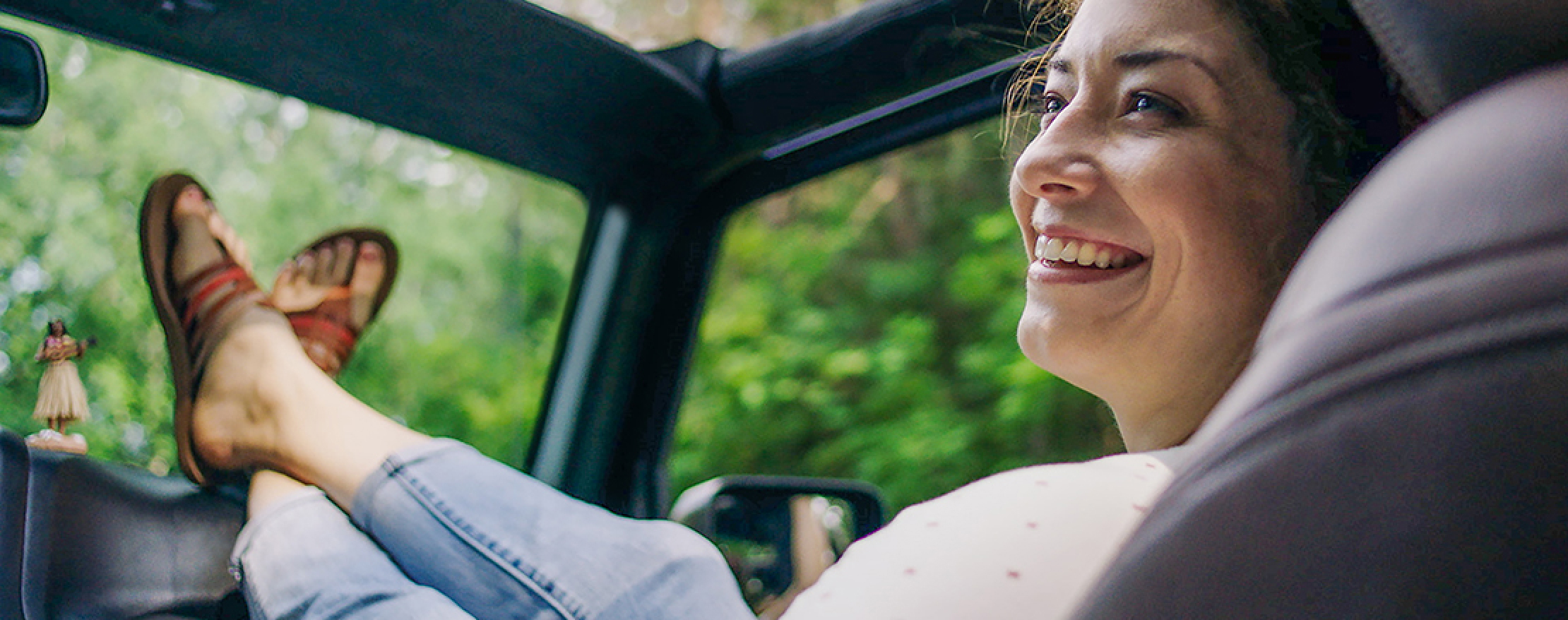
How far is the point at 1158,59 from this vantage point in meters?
1.19

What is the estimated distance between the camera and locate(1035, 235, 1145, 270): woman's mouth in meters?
1.20

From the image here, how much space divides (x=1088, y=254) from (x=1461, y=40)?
0.69 metres

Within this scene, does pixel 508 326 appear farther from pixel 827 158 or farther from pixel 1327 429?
pixel 1327 429

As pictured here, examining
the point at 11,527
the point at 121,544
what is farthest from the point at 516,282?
the point at 11,527

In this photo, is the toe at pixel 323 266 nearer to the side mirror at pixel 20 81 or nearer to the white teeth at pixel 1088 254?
the side mirror at pixel 20 81

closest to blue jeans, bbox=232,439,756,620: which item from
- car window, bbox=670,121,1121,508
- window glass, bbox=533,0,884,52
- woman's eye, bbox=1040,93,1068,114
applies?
woman's eye, bbox=1040,93,1068,114

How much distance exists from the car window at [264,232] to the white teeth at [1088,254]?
122 centimetres

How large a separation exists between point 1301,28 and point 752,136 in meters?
1.13

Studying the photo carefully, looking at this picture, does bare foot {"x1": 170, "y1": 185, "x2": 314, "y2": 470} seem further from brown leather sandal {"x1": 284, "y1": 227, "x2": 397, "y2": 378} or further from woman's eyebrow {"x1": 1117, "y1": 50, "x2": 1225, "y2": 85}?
woman's eyebrow {"x1": 1117, "y1": 50, "x2": 1225, "y2": 85}

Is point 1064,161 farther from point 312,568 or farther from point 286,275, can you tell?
point 286,275

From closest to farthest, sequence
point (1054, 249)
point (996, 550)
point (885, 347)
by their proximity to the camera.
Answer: point (996, 550), point (1054, 249), point (885, 347)

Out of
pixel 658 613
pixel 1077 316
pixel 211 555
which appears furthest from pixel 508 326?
pixel 1077 316

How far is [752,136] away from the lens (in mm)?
2125

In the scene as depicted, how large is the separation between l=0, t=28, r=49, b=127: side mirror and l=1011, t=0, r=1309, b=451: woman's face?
1248 millimetres
